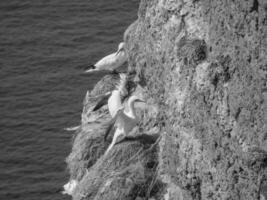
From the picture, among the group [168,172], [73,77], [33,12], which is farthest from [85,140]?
[33,12]

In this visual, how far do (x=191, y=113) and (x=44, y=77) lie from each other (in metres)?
15.0

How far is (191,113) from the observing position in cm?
1716

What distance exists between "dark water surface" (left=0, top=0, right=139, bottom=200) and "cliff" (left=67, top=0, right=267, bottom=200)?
5.28 metres

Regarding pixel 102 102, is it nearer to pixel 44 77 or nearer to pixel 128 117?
pixel 128 117

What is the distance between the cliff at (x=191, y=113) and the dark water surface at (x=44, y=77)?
5280 millimetres

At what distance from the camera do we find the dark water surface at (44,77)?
90.1ft

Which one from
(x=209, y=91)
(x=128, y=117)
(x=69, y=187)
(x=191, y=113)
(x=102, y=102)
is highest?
(x=209, y=91)

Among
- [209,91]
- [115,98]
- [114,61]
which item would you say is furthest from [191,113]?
[114,61]

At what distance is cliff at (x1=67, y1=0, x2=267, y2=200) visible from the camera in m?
15.0

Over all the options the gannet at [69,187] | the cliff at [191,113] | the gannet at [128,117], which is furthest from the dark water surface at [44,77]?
the gannet at [128,117]

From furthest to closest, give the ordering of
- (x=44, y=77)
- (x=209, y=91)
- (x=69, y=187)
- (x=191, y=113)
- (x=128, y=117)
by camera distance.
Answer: (x=44, y=77) < (x=69, y=187) < (x=128, y=117) < (x=191, y=113) < (x=209, y=91)

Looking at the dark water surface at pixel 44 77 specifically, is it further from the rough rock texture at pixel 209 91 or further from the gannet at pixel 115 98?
the rough rock texture at pixel 209 91

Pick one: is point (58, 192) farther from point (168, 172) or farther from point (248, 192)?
point (248, 192)

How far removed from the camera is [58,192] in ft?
87.2
